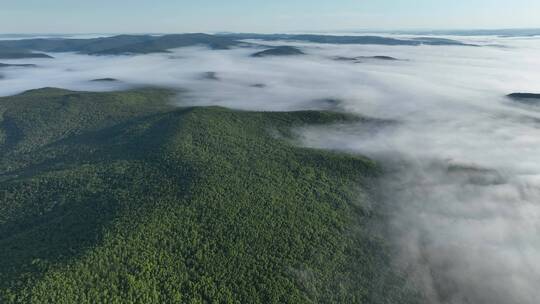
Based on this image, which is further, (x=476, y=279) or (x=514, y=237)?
(x=514, y=237)

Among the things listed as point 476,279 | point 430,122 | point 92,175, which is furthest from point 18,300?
point 430,122

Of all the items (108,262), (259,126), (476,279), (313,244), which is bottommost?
(476,279)

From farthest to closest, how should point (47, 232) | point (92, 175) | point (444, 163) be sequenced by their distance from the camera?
1. point (444, 163)
2. point (92, 175)
3. point (47, 232)

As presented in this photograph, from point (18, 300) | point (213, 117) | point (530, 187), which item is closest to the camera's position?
point (18, 300)

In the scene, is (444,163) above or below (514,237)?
above

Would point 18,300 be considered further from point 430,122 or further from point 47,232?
point 430,122

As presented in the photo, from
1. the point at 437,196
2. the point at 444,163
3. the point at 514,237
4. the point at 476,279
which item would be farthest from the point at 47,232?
the point at 444,163
